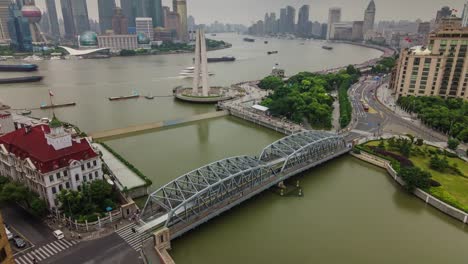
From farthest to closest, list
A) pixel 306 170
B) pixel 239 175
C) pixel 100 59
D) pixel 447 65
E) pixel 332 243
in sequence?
pixel 100 59
pixel 447 65
pixel 306 170
pixel 239 175
pixel 332 243

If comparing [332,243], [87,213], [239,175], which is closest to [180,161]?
[239,175]

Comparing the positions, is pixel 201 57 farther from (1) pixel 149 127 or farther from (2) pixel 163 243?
(2) pixel 163 243

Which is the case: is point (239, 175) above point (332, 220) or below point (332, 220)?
above

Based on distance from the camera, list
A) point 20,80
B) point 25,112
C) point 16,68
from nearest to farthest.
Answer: point 25,112, point 20,80, point 16,68

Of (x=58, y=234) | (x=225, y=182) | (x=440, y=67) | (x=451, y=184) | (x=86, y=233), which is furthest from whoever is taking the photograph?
(x=440, y=67)

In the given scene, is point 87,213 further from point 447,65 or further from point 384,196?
point 447,65

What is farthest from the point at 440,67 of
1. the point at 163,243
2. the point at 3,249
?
the point at 3,249
